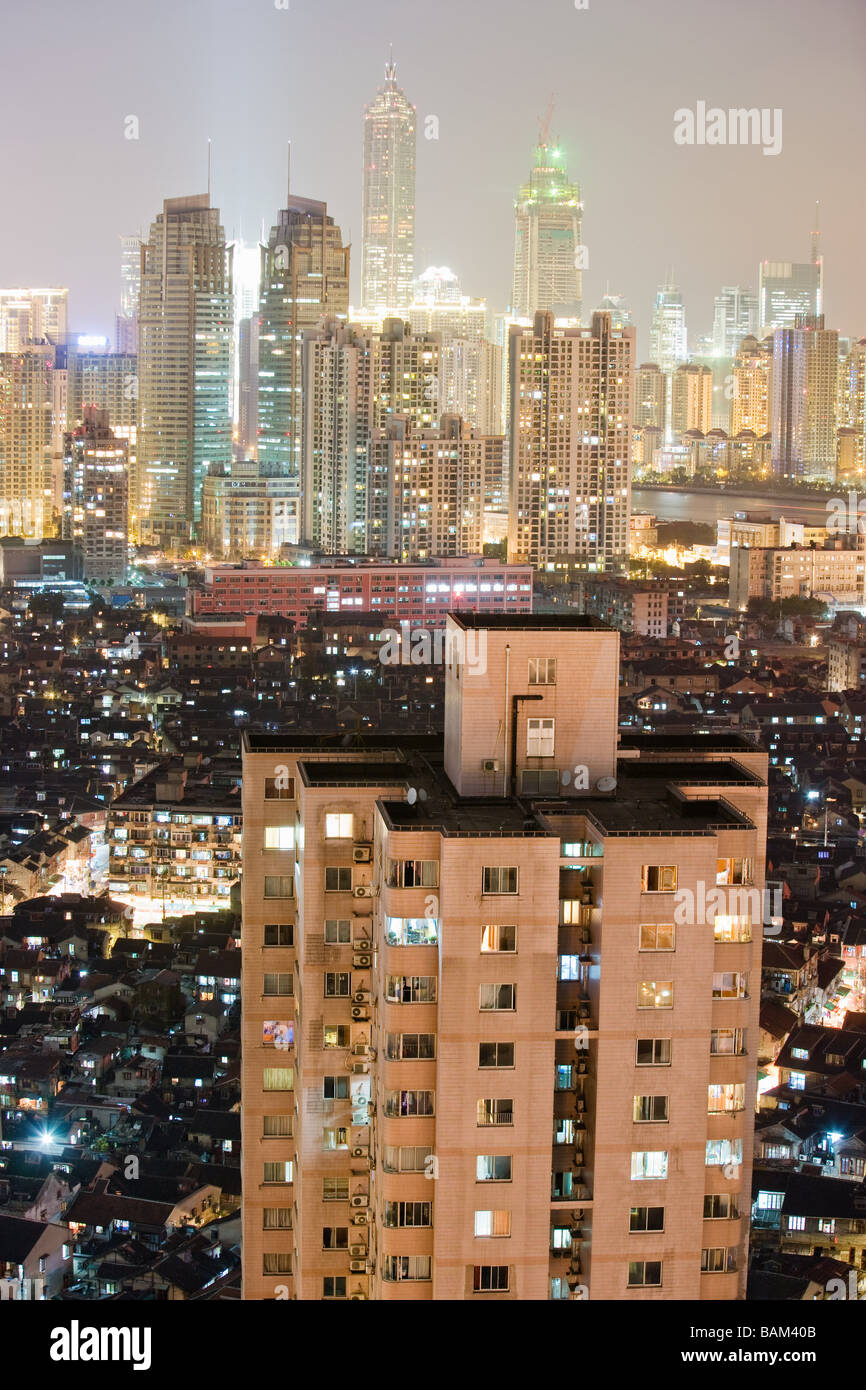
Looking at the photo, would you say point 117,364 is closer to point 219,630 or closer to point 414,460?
point 414,460

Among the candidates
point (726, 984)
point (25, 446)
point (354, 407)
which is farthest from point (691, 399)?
point (726, 984)

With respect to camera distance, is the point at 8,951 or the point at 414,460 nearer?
the point at 8,951

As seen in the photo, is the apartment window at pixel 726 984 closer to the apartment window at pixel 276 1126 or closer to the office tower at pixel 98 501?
the apartment window at pixel 276 1126

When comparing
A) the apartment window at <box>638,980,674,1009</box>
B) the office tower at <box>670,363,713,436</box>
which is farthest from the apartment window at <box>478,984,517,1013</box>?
the office tower at <box>670,363,713,436</box>

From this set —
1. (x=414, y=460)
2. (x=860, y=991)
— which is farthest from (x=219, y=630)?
(x=860, y=991)

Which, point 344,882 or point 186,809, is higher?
point 344,882

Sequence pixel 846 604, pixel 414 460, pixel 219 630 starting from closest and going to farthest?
pixel 219 630 < pixel 846 604 < pixel 414 460
